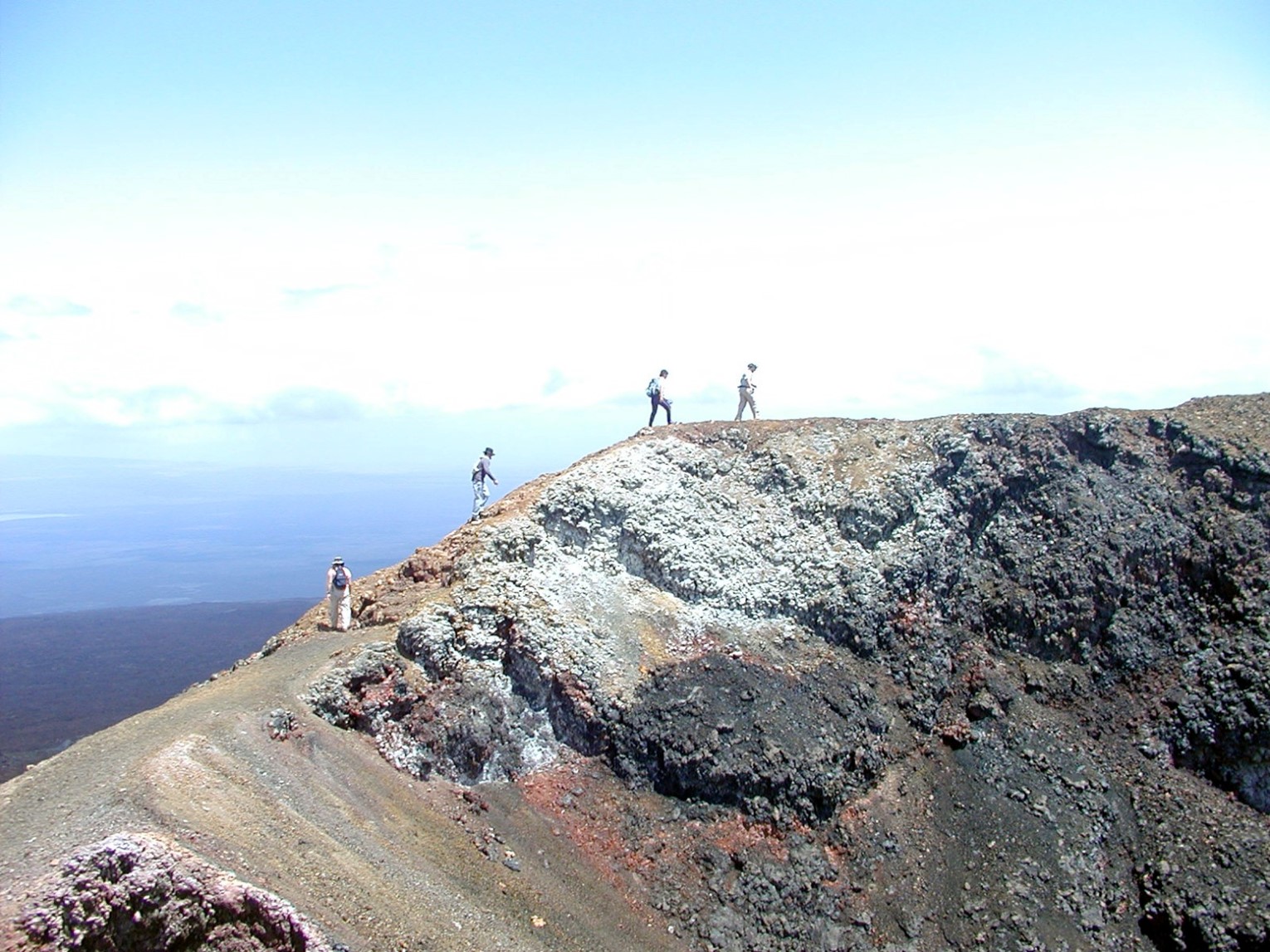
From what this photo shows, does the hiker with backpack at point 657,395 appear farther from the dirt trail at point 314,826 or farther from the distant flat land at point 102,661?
the distant flat land at point 102,661

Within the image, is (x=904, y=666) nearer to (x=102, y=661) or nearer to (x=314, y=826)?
(x=314, y=826)

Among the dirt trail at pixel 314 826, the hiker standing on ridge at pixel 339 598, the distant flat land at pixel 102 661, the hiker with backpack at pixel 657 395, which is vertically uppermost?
the hiker with backpack at pixel 657 395

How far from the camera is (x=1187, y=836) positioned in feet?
74.5

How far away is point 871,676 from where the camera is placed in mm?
26281

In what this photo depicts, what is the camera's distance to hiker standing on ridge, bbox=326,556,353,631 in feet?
79.0

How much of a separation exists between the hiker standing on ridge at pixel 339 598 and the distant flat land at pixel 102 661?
31.9 meters

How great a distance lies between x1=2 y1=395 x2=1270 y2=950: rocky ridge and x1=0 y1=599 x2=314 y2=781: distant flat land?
36.2m

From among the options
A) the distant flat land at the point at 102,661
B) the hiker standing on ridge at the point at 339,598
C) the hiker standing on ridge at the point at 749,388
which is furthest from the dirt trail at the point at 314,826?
the distant flat land at the point at 102,661

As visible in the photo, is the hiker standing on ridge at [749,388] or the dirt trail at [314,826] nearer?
the dirt trail at [314,826]

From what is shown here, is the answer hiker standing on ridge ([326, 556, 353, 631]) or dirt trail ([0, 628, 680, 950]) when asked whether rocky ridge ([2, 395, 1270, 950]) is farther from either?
hiker standing on ridge ([326, 556, 353, 631])

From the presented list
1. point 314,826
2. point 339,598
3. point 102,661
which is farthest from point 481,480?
point 102,661

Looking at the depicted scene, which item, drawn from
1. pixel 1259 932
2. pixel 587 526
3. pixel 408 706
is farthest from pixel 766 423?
pixel 1259 932

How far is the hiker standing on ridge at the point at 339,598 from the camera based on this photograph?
24.1m

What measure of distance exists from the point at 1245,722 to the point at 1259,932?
653cm
